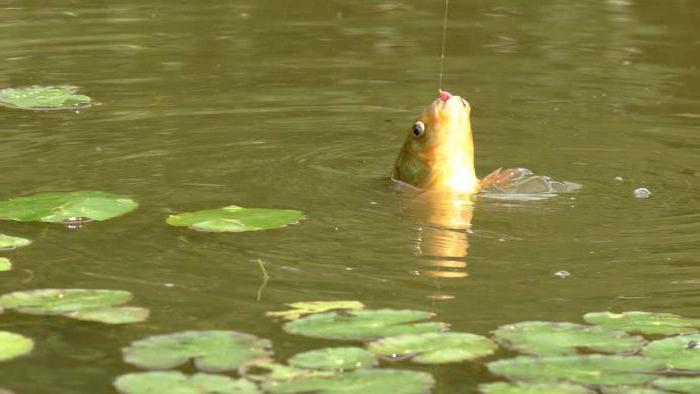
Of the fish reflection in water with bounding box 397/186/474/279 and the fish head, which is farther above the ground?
the fish head

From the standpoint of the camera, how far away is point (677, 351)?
15.0 ft

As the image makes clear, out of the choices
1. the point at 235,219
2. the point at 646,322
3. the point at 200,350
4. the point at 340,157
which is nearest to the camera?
the point at 200,350

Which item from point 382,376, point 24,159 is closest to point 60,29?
point 24,159

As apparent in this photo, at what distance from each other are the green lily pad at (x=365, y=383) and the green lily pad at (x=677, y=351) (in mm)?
730

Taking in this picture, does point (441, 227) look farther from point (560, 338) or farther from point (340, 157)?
point (560, 338)

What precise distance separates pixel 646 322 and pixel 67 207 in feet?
9.00

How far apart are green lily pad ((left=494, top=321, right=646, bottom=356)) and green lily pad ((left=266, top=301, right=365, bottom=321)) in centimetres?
57

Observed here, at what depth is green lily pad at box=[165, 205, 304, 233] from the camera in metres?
6.25

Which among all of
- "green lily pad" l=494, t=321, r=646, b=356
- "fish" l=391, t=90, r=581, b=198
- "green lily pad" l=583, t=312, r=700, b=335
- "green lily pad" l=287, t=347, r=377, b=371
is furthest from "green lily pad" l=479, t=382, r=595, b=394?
"fish" l=391, t=90, r=581, b=198

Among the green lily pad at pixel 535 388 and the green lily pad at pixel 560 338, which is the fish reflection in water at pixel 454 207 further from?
the green lily pad at pixel 535 388

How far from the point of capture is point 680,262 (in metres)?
5.86

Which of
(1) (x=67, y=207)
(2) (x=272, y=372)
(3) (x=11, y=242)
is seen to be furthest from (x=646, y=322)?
(1) (x=67, y=207)

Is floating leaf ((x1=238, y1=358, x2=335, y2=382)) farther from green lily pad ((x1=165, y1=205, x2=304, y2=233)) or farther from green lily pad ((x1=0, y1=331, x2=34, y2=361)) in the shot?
green lily pad ((x1=165, y1=205, x2=304, y2=233))

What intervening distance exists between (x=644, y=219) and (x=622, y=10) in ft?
21.5
